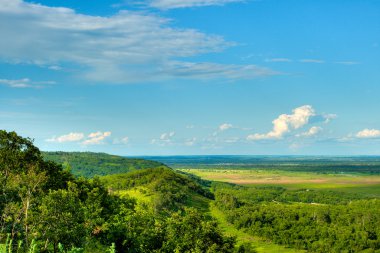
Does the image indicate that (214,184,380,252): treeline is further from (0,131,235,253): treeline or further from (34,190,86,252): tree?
(34,190,86,252): tree

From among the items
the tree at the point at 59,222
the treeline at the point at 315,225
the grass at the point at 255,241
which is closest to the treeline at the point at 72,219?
the tree at the point at 59,222

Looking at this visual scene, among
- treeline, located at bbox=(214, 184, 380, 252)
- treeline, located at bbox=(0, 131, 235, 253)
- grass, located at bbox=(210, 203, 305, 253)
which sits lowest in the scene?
grass, located at bbox=(210, 203, 305, 253)

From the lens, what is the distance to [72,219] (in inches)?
1843

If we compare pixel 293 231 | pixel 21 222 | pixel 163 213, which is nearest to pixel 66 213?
pixel 21 222

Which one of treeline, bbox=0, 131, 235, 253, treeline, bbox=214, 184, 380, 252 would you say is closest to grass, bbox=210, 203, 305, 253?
treeline, bbox=214, 184, 380, 252

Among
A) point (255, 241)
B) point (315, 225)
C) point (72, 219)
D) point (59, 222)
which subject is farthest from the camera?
point (315, 225)

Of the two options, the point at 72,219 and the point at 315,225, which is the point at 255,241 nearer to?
the point at 315,225

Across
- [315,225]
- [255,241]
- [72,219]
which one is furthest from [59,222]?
[315,225]

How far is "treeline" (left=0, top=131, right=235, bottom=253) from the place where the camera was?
150 feet

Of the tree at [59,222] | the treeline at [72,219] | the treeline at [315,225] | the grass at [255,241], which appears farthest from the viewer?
the grass at [255,241]

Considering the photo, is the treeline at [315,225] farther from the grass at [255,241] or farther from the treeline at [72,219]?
the treeline at [72,219]

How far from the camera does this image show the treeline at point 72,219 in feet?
150

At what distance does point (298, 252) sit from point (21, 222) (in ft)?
421

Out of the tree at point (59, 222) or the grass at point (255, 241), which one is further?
the grass at point (255, 241)
